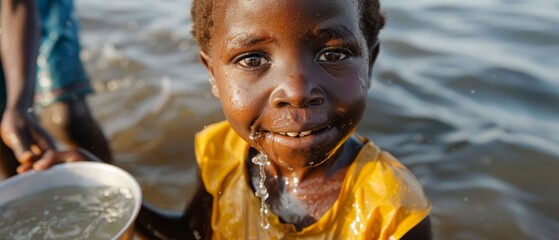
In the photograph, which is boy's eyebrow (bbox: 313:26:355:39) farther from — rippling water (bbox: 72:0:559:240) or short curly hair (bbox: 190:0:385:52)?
rippling water (bbox: 72:0:559:240)

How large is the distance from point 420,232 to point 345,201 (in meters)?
0.27

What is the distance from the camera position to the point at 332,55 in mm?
1611

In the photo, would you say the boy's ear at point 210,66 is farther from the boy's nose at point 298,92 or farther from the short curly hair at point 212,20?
the boy's nose at point 298,92

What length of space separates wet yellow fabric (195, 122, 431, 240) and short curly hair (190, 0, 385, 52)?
41 centimetres

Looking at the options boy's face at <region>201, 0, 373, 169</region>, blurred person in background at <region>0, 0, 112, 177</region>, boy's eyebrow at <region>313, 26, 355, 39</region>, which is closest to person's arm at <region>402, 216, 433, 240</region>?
boy's face at <region>201, 0, 373, 169</region>

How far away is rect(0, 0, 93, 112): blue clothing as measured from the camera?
121 inches

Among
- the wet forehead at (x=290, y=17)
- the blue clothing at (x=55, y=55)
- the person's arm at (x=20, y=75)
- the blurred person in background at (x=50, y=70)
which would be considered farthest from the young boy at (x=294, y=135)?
the blue clothing at (x=55, y=55)

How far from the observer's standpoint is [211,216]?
2.12 m

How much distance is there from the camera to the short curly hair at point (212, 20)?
1.74 meters

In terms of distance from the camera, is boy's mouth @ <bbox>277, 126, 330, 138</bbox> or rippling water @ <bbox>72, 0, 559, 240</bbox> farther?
rippling water @ <bbox>72, 0, 559, 240</bbox>

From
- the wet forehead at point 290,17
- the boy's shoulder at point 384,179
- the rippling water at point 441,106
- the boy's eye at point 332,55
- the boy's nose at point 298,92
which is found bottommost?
the rippling water at point 441,106

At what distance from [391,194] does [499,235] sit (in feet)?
4.12

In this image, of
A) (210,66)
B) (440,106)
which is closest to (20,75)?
(210,66)

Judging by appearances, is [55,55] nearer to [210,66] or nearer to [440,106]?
[210,66]
